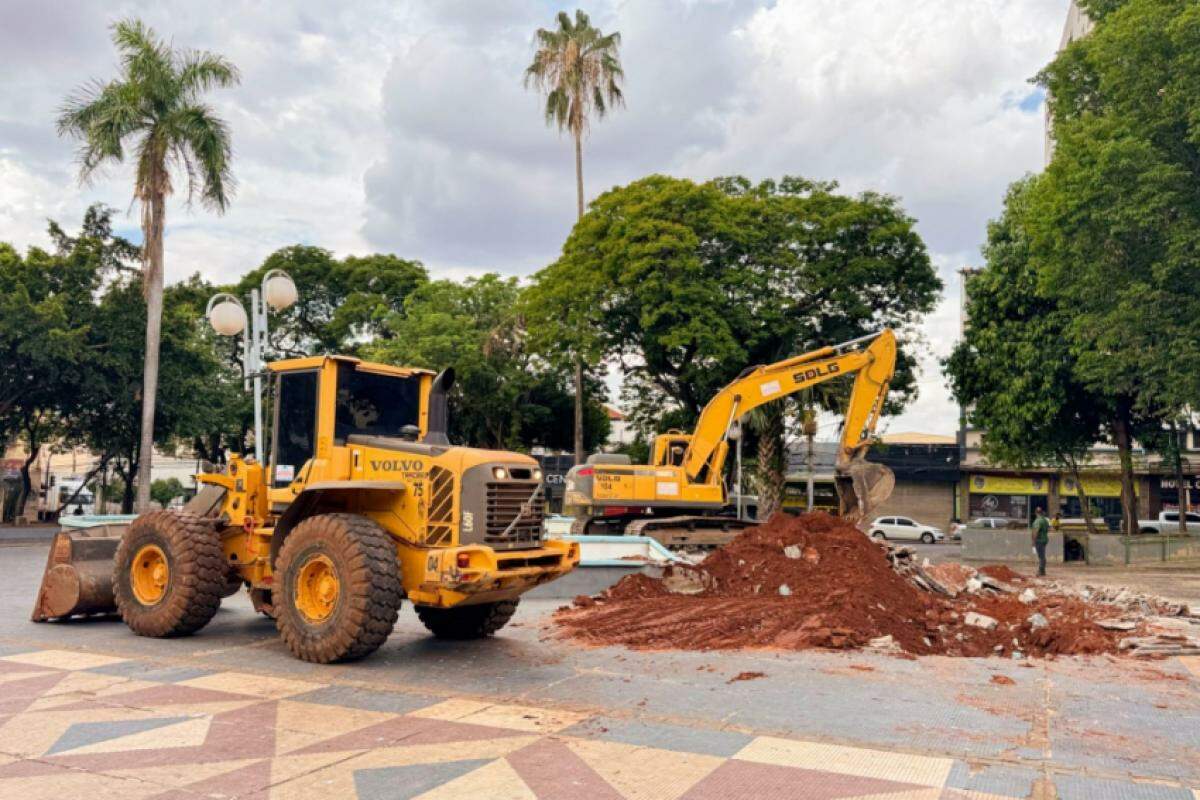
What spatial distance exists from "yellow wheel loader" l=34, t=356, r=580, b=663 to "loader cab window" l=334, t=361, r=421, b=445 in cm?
1

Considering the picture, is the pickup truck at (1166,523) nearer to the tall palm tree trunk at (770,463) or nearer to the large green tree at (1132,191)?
the tall palm tree trunk at (770,463)

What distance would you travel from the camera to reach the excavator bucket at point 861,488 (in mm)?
16547

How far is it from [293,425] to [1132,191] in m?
20.5

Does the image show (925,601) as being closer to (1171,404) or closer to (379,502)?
(379,502)

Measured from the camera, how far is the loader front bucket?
1133 centimetres

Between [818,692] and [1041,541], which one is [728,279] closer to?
[1041,541]

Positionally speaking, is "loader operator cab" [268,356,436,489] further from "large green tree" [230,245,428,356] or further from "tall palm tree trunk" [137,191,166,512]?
"large green tree" [230,245,428,356]

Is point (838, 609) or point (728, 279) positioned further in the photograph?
point (728, 279)

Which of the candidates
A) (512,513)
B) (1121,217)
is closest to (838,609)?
(512,513)

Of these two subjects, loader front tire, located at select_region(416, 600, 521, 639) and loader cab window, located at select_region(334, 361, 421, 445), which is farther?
loader front tire, located at select_region(416, 600, 521, 639)

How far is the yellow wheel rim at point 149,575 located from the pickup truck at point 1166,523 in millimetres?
40223

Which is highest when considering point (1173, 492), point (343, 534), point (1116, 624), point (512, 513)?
point (1173, 492)

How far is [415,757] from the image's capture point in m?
6.20

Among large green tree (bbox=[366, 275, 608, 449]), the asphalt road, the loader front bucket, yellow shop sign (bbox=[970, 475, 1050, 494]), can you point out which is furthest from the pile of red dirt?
yellow shop sign (bbox=[970, 475, 1050, 494])
